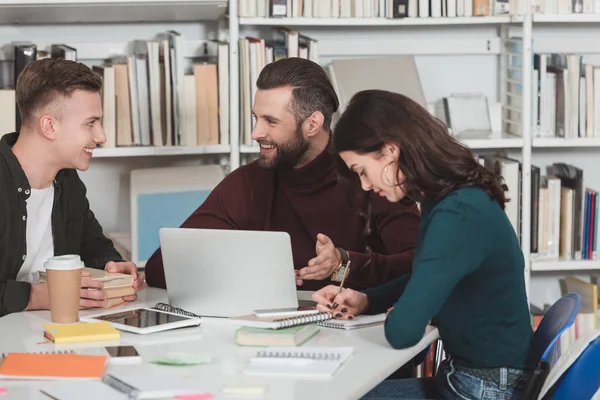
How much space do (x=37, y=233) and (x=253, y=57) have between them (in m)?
1.04

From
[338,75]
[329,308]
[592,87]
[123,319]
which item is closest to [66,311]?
[123,319]

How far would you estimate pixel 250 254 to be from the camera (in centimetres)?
189

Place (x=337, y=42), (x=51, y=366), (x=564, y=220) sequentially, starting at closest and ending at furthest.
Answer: (x=51, y=366), (x=564, y=220), (x=337, y=42)

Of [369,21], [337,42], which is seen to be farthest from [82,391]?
[337,42]

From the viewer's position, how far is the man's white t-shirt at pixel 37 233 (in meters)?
2.37

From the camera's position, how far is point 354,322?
1906mm

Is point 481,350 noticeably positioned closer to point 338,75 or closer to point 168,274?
point 168,274

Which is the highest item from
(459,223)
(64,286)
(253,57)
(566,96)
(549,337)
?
(253,57)

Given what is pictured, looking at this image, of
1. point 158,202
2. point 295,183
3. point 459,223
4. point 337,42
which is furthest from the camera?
point 337,42

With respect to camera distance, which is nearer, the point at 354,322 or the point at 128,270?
the point at 354,322

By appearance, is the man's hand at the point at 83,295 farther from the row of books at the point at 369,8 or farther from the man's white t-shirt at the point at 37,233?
the row of books at the point at 369,8

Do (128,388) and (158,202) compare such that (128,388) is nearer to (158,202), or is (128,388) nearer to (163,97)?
(158,202)

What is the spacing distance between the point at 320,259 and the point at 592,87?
1618 mm

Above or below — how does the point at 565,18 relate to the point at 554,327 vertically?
→ above
